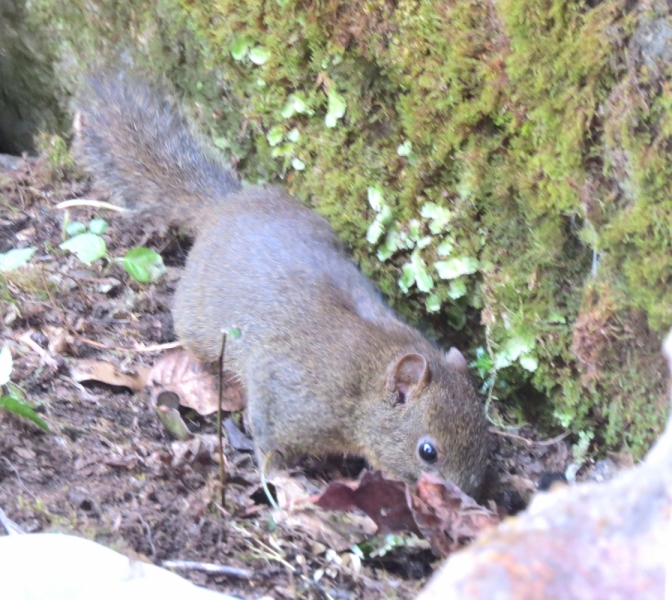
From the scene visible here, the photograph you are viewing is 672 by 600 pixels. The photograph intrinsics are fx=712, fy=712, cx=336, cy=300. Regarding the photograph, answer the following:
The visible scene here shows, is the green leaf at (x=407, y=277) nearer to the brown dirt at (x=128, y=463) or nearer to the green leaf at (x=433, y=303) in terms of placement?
the green leaf at (x=433, y=303)

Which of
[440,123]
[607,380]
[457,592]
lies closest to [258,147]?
[440,123]

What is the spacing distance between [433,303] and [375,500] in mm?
1225

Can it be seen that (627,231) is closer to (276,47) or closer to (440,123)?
(440,123)

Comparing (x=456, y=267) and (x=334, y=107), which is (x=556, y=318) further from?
(x=334, y=107)

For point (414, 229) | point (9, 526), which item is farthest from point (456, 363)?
point (9, 526)

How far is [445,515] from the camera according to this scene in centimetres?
275

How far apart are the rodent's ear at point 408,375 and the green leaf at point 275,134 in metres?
1.51

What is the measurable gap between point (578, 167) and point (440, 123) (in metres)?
0.74

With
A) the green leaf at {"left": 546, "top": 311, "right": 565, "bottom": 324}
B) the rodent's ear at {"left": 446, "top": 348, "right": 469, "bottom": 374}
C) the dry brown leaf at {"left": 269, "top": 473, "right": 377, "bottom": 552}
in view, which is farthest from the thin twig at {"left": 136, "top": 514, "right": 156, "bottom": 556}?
the green leaf at {"left": 546, "top": 311, "right": 565, "bottom": 324}

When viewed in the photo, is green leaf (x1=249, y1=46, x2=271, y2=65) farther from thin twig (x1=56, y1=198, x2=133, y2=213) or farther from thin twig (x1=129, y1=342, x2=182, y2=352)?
thin twig (x1=129, y1=342, x2=182, y2=352)

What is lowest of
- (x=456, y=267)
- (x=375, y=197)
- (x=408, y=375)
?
(x=408, y=375)

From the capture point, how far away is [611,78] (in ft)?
8.32

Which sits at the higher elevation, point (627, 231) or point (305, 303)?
point (627, 231)

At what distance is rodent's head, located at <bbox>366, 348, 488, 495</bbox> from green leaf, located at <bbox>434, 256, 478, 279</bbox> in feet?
Answer: 1.25
